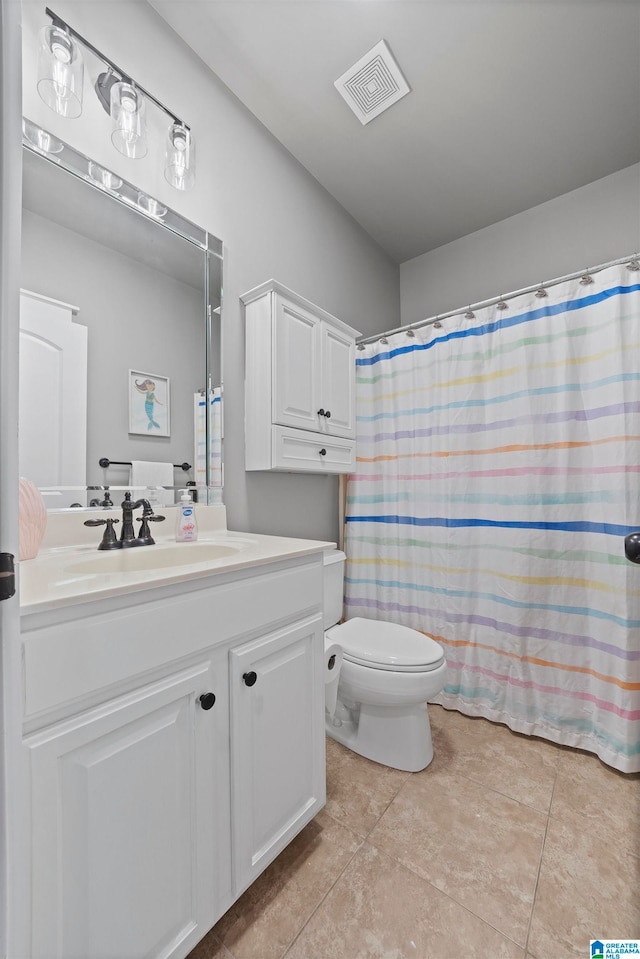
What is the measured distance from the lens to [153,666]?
724 mm

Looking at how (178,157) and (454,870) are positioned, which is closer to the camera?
(454,870)

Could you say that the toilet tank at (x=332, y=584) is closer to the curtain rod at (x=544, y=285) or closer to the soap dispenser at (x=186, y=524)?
the soap dispenser at (x=186, y=524)

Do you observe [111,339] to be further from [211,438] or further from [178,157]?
[178,157]

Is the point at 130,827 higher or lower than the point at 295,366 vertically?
lower

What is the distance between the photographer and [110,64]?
1.18 meters

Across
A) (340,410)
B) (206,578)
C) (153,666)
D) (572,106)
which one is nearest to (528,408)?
(340,410)

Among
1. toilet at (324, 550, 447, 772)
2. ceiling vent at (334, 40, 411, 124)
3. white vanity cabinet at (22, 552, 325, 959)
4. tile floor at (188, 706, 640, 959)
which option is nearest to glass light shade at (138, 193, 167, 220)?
ceiling vent at (334, 40, 411, 124)

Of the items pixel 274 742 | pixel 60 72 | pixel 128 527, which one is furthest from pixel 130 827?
pixel 60 72

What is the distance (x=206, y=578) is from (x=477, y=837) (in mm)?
1133

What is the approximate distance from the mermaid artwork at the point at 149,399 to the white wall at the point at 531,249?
1.96 m

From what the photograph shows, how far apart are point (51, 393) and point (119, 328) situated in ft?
0.98

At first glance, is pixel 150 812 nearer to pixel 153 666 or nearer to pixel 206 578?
pixel 153 666

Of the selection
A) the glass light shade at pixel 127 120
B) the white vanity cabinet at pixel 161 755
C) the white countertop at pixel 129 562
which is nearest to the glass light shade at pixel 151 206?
the glass light shade at pixel 127 120

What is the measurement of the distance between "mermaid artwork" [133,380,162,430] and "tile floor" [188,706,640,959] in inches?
51.8
